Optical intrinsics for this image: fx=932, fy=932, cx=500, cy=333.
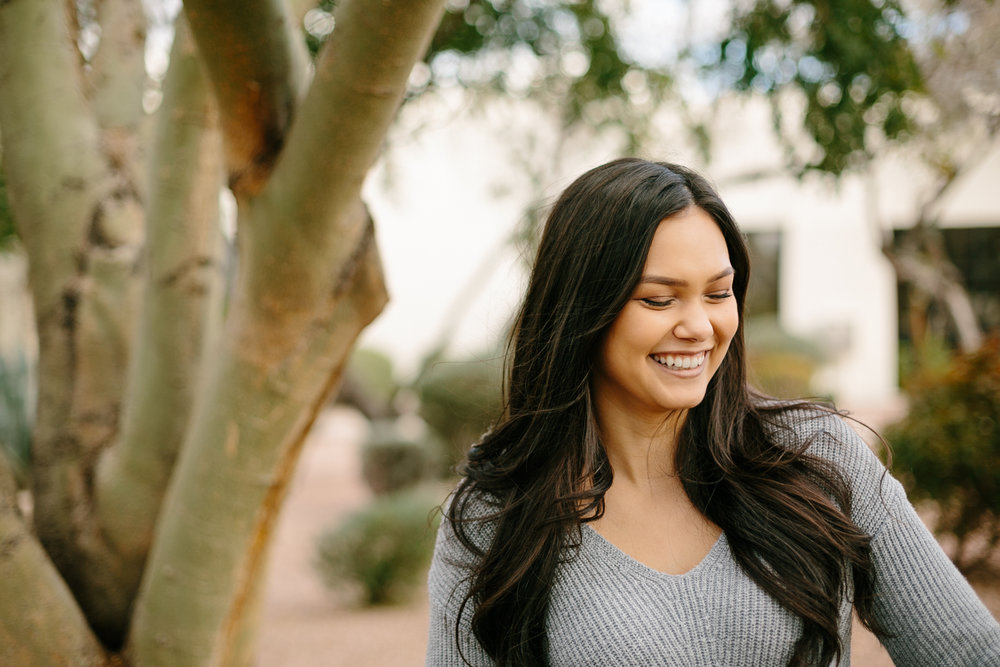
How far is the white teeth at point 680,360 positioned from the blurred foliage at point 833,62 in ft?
10.8

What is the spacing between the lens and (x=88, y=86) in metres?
3.25

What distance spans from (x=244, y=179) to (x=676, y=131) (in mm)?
7920

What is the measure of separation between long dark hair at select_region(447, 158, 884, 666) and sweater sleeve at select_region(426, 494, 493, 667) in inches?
1.1

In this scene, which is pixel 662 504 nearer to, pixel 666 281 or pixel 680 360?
pixel 680 360

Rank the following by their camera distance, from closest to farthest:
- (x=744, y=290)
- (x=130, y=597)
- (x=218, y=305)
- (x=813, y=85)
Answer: (x=744, y=290) → (x=130, y=597) → (x=218, y=305) → (x=813, y=85)

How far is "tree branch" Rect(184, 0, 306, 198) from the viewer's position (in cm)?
234

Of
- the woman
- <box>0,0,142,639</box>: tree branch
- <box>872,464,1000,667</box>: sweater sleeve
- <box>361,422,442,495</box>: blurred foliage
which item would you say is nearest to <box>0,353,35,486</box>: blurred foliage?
<box>361,422,442,495</box>: blurred foliage

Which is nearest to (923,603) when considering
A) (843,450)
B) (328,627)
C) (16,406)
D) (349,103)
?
(843,450)

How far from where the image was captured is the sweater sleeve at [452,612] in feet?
7.07

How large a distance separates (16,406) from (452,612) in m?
6.71

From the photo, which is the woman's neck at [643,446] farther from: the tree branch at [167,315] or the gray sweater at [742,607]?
the tree branch at [167,315]

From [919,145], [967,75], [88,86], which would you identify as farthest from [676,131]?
[88,86]

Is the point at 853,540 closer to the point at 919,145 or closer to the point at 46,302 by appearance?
the point at 46,302

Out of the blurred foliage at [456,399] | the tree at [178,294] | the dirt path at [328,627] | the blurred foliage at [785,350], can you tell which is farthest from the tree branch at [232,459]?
the blurred foliage at [785,350]
